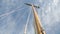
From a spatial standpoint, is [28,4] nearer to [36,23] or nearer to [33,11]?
[33,11]

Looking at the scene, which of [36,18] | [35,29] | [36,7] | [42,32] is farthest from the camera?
[36,7]

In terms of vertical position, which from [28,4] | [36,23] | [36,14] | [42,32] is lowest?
[42,32]

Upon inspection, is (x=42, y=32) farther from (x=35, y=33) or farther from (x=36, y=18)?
(x=36, y=18)

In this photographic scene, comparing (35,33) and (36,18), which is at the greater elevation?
(36,18)

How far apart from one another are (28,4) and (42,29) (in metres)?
9.63

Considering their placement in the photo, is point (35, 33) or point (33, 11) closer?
point (35, 33)

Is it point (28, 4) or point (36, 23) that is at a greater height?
point (28, 4)

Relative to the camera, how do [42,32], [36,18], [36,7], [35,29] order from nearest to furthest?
[42,32] < [35,29] < [36,18] < [36,7]

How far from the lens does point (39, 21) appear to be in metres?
36.7

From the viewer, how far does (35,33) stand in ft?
112

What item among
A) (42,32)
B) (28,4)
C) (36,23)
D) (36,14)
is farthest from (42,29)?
(28,4)

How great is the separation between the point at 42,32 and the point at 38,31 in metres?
1.44

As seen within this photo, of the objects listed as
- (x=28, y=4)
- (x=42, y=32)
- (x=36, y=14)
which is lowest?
(x=42, y=32)

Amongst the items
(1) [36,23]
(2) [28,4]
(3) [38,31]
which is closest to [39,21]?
(1) [36,23]
